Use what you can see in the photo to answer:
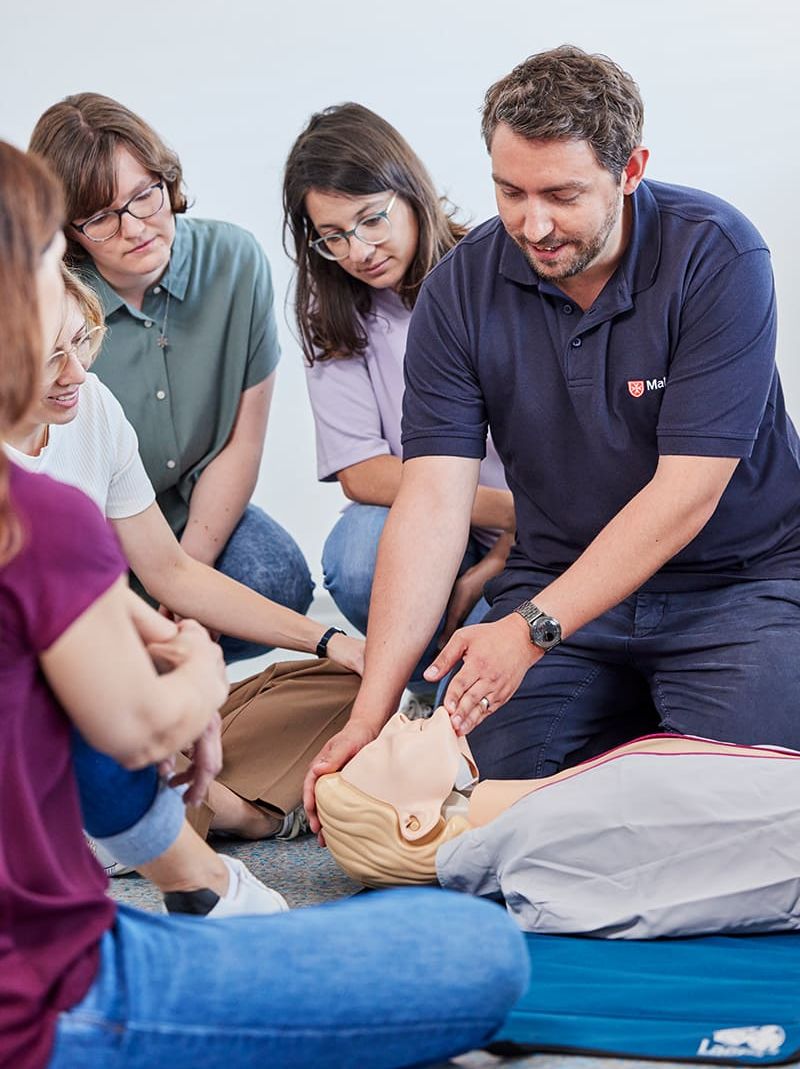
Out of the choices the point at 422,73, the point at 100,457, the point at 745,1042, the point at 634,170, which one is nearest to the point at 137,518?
the point at 100,457

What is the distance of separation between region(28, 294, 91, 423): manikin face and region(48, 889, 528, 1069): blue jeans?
2.74 ft

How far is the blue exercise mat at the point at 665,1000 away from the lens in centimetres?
127

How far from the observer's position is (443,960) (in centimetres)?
111

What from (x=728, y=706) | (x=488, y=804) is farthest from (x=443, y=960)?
(x=728, y=706)

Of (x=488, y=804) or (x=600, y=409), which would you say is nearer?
(x=488, y=804)

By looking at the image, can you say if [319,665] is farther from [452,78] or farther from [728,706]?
[452,78]

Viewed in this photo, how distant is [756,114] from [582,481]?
1.66 metres

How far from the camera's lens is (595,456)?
1.94 meters

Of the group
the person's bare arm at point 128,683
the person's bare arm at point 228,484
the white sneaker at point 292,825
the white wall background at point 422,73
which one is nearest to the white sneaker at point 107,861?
the white sneaker at point 292,825

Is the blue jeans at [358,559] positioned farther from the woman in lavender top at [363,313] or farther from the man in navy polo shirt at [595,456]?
the man in navy polo shirt at [595,456]

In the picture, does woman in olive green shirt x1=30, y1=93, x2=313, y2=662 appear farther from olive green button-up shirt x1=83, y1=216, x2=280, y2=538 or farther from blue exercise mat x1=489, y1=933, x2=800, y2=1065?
blue exercise mat x1=489, y1=933, x2=800, y2=1065

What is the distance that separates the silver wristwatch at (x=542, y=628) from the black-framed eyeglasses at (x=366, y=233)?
0.81 meters

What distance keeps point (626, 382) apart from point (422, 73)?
1639 mm

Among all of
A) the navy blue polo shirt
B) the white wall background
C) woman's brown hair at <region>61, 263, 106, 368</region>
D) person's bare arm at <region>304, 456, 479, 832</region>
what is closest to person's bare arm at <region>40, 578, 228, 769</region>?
person's bare arm at <region>304, 456, 479, 832</region>
